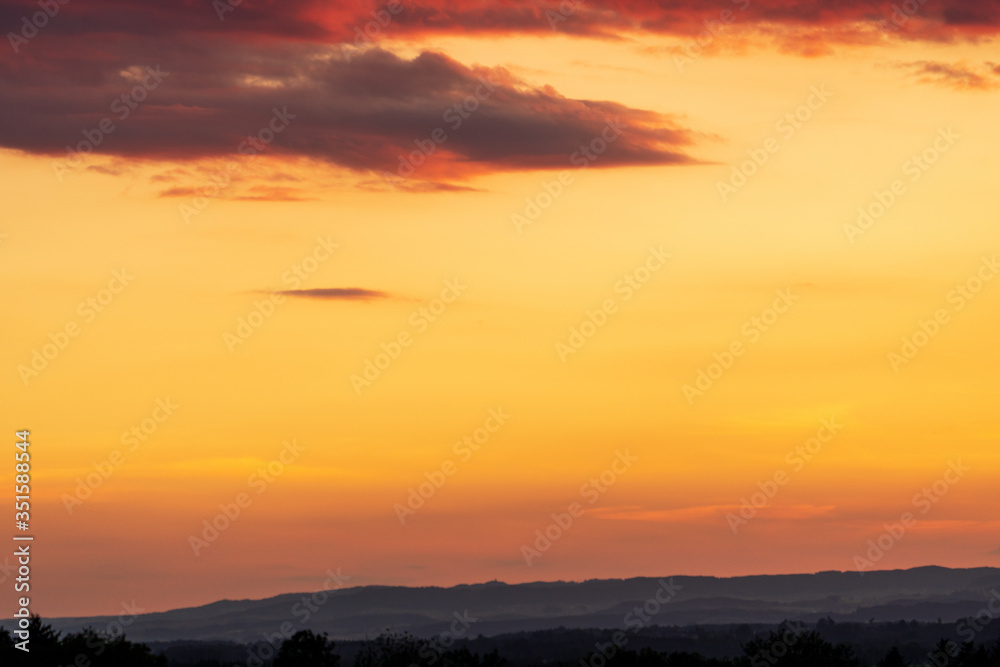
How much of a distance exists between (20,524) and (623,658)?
87004 mm

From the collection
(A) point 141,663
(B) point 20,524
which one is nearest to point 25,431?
(B) point 20,524

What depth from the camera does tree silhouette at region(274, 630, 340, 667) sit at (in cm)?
10606

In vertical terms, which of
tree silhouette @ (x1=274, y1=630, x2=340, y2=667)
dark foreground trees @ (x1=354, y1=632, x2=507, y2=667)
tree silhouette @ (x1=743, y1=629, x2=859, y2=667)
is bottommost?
tree silhouette @ (x1=743, y1=629, x2=859, y2=667)

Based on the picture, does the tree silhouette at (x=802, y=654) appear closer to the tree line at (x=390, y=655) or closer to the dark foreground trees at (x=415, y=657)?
the tree line at (x=390, y=655)

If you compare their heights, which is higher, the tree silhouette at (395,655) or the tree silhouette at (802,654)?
the tree silhouette at (395,655)

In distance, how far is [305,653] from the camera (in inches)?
4198

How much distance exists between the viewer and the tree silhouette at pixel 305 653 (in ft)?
348

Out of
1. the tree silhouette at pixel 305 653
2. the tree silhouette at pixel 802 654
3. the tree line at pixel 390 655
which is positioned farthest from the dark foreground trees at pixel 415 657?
the tree silhouette at pixel 802 654

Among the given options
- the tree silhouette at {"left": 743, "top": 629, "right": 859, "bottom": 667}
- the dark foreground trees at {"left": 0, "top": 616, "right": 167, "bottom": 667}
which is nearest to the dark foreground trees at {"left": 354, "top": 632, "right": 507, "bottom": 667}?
the dark foreground trees at {"left": 0, "top": 616, "right": 167, "bottom": 667}

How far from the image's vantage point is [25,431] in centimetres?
6438

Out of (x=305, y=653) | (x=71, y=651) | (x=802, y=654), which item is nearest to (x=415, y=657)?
(x=305, y=653)

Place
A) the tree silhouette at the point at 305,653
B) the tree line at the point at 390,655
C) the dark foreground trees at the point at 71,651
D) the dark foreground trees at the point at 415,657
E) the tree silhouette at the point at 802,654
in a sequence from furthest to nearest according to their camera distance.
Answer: the tree silhouette at the point at 802,654
the dark foreground trees at the point at 415,657
the tree silhouette at the point at 305,653
the tree line at the point at 390,655
the dark foreground trees at the point at 71,651

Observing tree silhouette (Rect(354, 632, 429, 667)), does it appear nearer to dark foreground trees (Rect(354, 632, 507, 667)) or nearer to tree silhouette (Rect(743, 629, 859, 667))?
dark foreground trees (Rect(354, 632, 507, 667))

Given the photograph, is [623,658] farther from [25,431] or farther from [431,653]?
[25,431]
